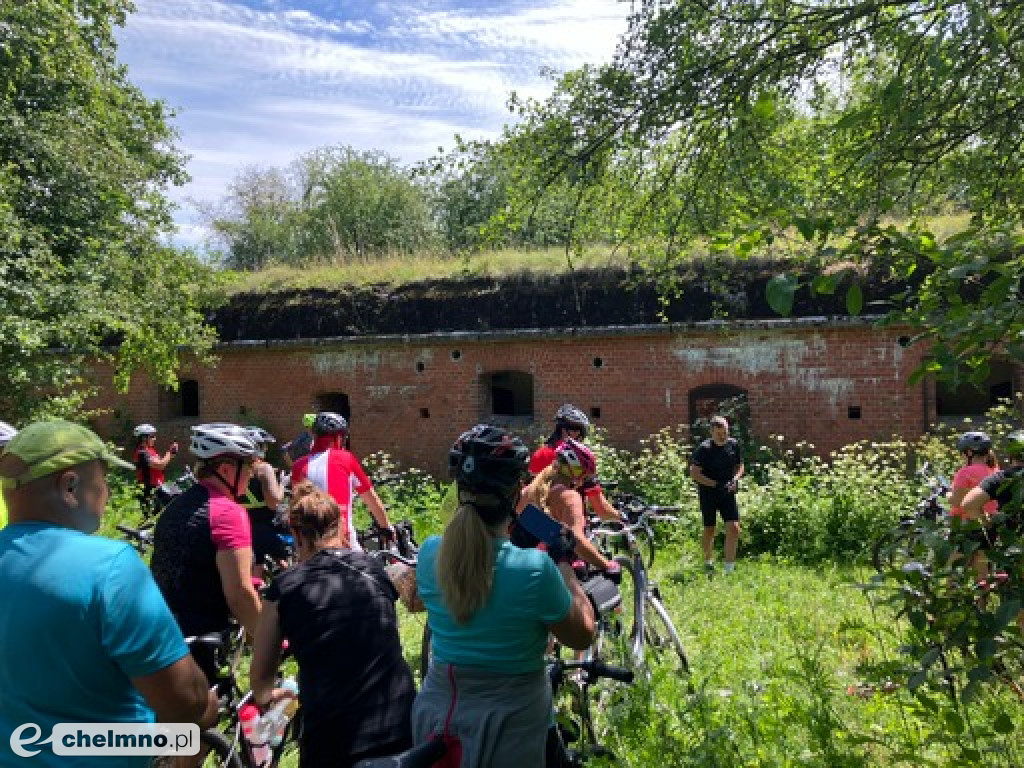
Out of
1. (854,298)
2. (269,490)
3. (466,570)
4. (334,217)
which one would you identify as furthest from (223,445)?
(334,217)

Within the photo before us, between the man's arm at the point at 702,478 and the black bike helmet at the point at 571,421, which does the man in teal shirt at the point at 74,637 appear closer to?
the black bike helmet at the point at 571,421

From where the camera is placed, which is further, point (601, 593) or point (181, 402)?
point (181, 402)

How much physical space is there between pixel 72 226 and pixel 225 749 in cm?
1176

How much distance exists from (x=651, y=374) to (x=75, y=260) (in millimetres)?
9343

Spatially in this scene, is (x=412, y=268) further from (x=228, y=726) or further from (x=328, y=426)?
(x=228, y=726)

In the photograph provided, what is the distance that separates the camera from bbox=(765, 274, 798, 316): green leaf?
2613 mm

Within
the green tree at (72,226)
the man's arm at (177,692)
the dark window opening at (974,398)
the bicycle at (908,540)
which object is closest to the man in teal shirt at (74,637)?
the man's arm at (177,692)

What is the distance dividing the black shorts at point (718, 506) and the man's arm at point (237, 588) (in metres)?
6.50

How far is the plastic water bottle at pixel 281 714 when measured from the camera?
11.4 feet

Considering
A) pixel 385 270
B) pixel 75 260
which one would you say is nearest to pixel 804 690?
pixel 75 260

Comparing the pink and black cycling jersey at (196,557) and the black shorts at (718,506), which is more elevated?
the pink and black cycling jersey at (196,557)

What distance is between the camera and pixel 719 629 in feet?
23.3

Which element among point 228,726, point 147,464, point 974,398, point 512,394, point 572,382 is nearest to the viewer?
point 228,726

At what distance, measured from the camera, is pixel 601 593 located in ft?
13.8
